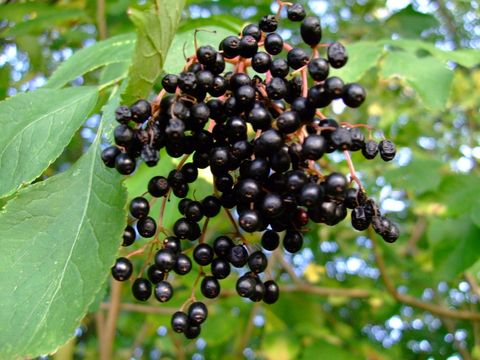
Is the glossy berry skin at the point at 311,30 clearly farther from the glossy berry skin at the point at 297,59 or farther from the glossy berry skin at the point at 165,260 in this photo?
the glossy berry skin at the point at 165,260

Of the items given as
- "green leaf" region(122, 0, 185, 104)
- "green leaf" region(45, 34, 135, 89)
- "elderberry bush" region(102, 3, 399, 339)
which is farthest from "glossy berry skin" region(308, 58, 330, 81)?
"green leaf" region(45, 34, 135, 89)

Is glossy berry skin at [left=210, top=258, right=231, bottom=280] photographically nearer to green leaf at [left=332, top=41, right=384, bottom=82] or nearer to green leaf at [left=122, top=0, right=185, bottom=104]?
green leaf at [left=122, top=0, right=185, bottom=104]

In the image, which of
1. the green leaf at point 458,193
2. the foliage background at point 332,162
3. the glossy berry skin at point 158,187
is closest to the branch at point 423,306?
the foliage background at point 332,162

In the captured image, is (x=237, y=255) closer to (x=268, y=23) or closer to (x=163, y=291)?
(x=163, y=291)

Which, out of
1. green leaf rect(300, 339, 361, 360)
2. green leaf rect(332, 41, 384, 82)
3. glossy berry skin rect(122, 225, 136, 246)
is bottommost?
green leaf rect(300, 339, 361, 360)

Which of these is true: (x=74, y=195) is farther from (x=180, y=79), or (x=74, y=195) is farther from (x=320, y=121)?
(x=320, y=121)

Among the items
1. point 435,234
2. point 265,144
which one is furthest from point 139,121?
point 435,234
